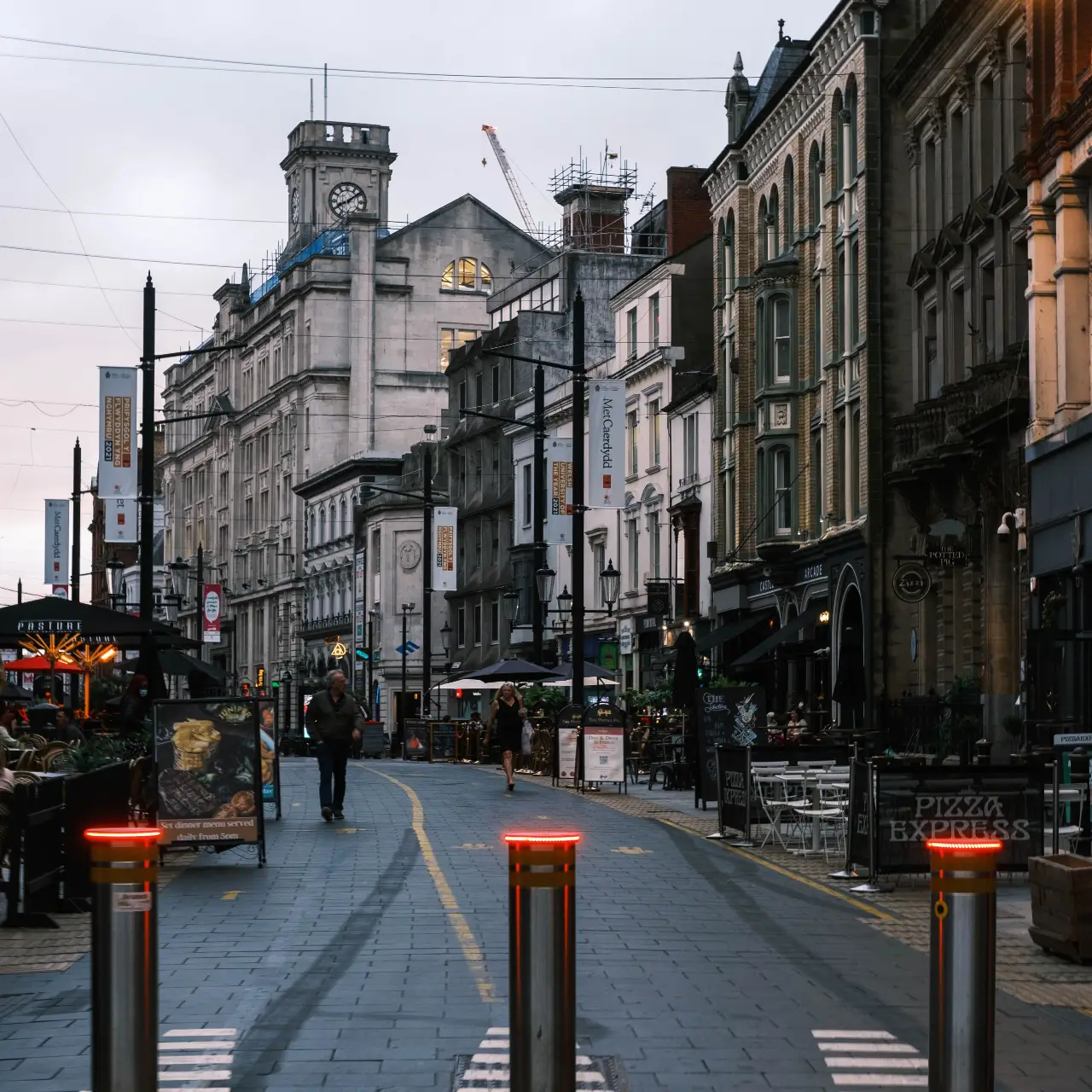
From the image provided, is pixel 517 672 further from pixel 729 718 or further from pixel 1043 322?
pixel 729 718

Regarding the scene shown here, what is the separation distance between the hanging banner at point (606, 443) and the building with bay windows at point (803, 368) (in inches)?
188

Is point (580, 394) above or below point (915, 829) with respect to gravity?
above

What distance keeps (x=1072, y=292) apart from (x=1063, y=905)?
1818cm

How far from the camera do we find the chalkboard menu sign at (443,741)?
5619cm

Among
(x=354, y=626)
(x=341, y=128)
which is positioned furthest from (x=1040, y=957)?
(x=341, y=128)

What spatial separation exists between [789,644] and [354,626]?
51500 mm

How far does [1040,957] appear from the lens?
12.7 meters

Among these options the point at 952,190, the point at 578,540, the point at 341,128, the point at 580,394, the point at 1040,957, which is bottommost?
the point at 1040,957

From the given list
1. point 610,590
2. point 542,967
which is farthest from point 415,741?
point 542,967

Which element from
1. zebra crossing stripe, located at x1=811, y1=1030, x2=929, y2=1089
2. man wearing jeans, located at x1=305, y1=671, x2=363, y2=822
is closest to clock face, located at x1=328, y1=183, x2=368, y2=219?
man wearing jeans, located at x1=305, y1=671, x2=363, y2=822

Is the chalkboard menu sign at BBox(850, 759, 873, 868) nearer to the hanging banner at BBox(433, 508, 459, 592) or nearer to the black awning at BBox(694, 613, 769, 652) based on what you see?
the black awning at BBox(694, 613, 769, 652)

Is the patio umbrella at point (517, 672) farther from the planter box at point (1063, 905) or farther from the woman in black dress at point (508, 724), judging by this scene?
the planter box at point (1063, 905)

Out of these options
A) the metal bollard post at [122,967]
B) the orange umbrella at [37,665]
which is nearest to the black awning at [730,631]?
the orange umbrella at [37,665]

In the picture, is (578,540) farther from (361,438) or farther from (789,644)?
(361,438)
